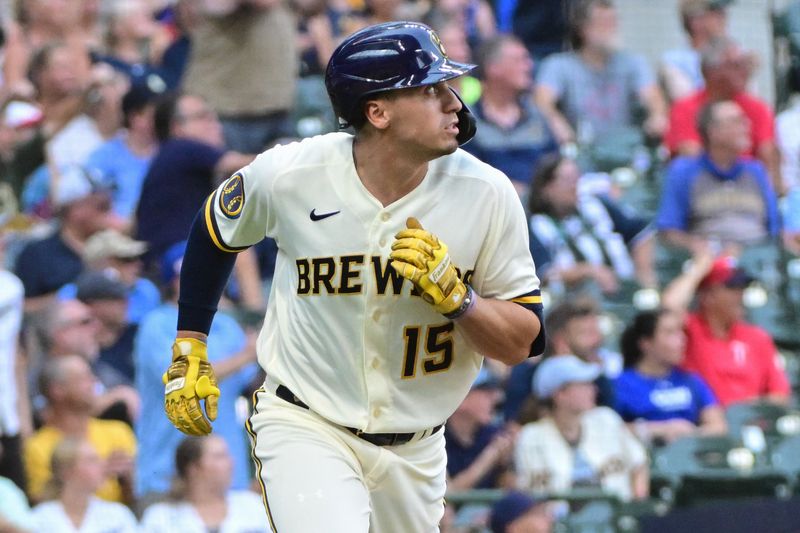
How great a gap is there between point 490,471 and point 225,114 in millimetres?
2591

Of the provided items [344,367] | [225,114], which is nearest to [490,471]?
[225,114]

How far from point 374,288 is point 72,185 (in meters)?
4.07

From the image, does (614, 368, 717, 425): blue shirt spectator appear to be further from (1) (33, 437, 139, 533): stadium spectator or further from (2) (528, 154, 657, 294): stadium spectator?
(1) (33, 437, 139, 533): stadium spectator

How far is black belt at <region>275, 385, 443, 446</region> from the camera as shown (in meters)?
4.06

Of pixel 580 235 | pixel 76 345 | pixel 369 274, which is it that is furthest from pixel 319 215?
pixel 580 235

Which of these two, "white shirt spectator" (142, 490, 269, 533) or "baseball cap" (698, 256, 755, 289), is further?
"baseball cap" (698, 256, 755, 289)

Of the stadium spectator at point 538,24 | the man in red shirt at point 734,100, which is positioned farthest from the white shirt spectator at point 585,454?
the stadium spectator at point 538,24

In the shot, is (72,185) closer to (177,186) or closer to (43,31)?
(177,186)

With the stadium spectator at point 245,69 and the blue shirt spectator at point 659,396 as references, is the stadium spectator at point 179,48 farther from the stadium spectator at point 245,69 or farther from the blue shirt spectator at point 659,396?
the blue shirt spectator at point 659,396

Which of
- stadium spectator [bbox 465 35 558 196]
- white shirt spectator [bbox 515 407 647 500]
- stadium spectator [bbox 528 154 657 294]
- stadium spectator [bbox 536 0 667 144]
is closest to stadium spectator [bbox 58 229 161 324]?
white shirt spectator [bbox 515 407 647 500]

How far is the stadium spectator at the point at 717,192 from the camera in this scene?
8.93 m

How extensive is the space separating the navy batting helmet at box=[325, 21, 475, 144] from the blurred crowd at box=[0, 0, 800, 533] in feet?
9.13

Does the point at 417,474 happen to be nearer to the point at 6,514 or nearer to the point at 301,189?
the point at 301,189

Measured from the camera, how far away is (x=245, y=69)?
845cm
